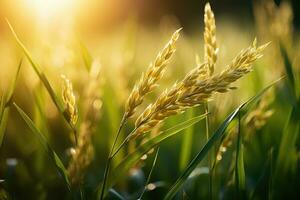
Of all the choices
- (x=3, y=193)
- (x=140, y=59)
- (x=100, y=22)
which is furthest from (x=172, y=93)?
(x=100, y=22)

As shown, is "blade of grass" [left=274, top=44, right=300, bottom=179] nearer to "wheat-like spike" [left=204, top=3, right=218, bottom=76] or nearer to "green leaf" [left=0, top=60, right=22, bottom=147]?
"wheat-like spike" [left=204, top=3, right=218, bottom=76]

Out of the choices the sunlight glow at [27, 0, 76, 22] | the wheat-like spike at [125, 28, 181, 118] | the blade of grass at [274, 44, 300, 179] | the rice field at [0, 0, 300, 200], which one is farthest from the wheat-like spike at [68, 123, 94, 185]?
the sunlight glow at [27, 0, 76, 22]

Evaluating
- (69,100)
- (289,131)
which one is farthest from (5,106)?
(289,131)

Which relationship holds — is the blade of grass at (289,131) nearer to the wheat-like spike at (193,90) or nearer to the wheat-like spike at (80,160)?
the wheat-like spike at (193,90)

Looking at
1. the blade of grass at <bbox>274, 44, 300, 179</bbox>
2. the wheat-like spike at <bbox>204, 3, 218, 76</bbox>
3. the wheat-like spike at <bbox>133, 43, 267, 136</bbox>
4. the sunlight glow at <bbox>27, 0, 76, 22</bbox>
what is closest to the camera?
the wheat-like spike at <bbox>133, 43, 267, 136</bbox>

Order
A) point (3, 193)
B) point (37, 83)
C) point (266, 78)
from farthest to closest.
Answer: point (266, 78)
point (37, 83)
point (3, 193)

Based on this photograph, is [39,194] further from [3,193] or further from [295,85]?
[295,85]

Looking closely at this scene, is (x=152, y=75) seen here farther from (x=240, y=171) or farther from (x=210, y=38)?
(x=240, y=171)

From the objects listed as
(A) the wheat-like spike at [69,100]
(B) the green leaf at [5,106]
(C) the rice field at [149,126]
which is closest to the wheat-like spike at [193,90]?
(C) the rice field at [149,126]
